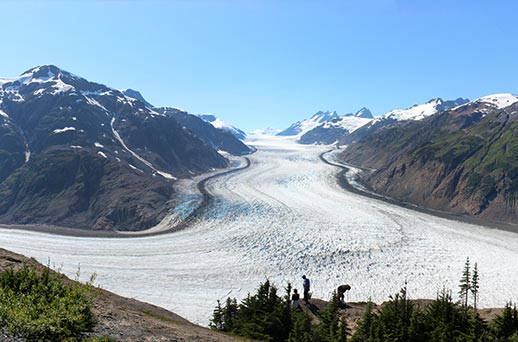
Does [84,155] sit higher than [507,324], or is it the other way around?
[84,155]

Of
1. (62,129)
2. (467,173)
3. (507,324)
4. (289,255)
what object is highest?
(62,129)

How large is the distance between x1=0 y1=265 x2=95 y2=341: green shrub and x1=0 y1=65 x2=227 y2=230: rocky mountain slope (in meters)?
60.7

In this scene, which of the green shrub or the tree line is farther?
the tree line

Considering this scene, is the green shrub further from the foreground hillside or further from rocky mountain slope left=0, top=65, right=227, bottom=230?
rocky mountain slope left=0, top=65, right=227, bottom=230

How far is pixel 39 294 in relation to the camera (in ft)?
51.6

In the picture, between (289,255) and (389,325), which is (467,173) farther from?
(389,325)

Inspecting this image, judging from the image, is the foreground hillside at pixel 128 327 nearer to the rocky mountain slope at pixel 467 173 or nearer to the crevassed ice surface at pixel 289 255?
the crevassed ice surface at pixel 289 255

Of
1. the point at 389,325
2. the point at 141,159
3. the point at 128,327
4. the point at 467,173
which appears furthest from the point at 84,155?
the point at 389,325

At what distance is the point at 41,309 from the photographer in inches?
570

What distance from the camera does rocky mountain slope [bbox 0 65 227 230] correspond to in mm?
84688

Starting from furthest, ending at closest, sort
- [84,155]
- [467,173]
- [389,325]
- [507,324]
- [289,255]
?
1. [84,155]
2. [467,173]
3. [289,255]
4. [389,325]
5. [507,324]

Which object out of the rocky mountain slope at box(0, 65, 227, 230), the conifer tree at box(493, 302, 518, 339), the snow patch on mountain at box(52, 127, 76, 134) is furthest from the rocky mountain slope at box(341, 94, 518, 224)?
the snow patch on mountain at box(52, 127, 76, 134)

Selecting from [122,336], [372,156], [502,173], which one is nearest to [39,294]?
[122,336]

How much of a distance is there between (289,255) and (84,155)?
2817 inches
